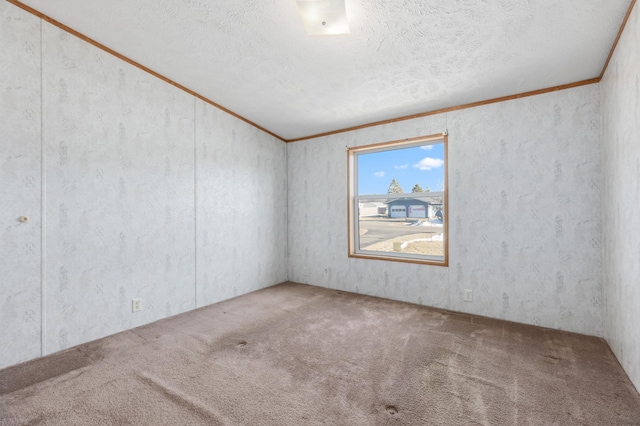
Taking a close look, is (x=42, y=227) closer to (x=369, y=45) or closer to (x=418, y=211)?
(x=369, y=45)

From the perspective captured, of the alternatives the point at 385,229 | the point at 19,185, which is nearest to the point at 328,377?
the point at 385,229

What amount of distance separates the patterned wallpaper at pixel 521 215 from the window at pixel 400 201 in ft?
0.56

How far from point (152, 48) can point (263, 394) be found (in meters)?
3.03

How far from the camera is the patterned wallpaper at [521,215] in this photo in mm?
2578

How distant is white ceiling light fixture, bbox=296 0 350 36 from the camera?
183 centimetres

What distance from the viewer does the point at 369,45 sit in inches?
88.3

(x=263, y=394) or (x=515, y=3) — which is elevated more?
(x=515, y=3)

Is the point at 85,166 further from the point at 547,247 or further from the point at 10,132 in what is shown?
the point at 547,247

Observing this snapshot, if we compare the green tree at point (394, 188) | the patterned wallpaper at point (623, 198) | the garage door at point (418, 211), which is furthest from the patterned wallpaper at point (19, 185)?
the patterned wallpaper at point (623, 198)

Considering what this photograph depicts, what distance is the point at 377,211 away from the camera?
12.9 ft

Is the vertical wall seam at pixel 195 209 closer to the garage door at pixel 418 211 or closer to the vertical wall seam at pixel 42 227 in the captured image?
the vertical wall seam at pixel 42 227

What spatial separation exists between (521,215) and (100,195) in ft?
13.5

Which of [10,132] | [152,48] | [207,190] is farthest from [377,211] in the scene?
[10,132]

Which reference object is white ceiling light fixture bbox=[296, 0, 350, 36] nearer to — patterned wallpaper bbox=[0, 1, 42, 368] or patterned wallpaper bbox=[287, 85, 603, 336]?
patterned wallpaper bbox=[287, 85, 603, 336]
